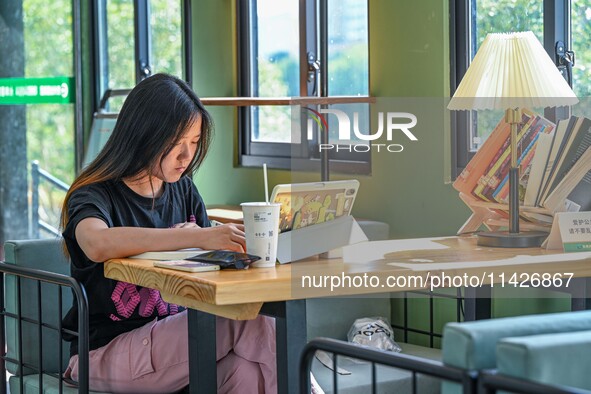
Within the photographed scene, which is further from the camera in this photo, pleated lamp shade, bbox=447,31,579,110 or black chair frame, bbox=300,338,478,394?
pleated lamp shade, bbox=447,31,579,110

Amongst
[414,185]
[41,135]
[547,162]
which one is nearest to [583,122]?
[547,162]

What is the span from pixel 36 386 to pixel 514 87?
4.59 feet

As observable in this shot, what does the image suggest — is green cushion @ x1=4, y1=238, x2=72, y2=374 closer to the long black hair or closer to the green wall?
the long black hair

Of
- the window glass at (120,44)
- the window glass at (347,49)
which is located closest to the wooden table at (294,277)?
the window glass at (347,49)

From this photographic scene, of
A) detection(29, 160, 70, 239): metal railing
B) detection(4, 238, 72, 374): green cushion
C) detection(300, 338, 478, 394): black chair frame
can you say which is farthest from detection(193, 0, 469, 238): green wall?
detection(29, 160, 70, 239): metal railing

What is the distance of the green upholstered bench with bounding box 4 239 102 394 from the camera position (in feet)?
8.70

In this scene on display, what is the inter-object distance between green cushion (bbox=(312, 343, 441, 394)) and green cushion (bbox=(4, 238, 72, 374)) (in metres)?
0.70

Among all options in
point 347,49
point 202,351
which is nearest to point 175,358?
point 202,351

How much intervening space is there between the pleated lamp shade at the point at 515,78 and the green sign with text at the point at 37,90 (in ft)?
12.7

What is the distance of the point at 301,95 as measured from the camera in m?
4.02

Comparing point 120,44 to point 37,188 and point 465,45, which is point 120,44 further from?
point 465,45

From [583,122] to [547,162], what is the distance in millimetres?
126

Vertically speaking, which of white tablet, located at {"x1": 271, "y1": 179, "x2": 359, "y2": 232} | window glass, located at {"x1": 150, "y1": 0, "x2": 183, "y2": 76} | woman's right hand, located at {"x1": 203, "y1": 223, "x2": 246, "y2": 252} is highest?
window glass, located at {"x1": 150, "y1": 0, "x2": 183, "y2": 76}

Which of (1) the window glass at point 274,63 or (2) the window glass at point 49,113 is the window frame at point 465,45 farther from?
(2) the window glass at point 49,113
